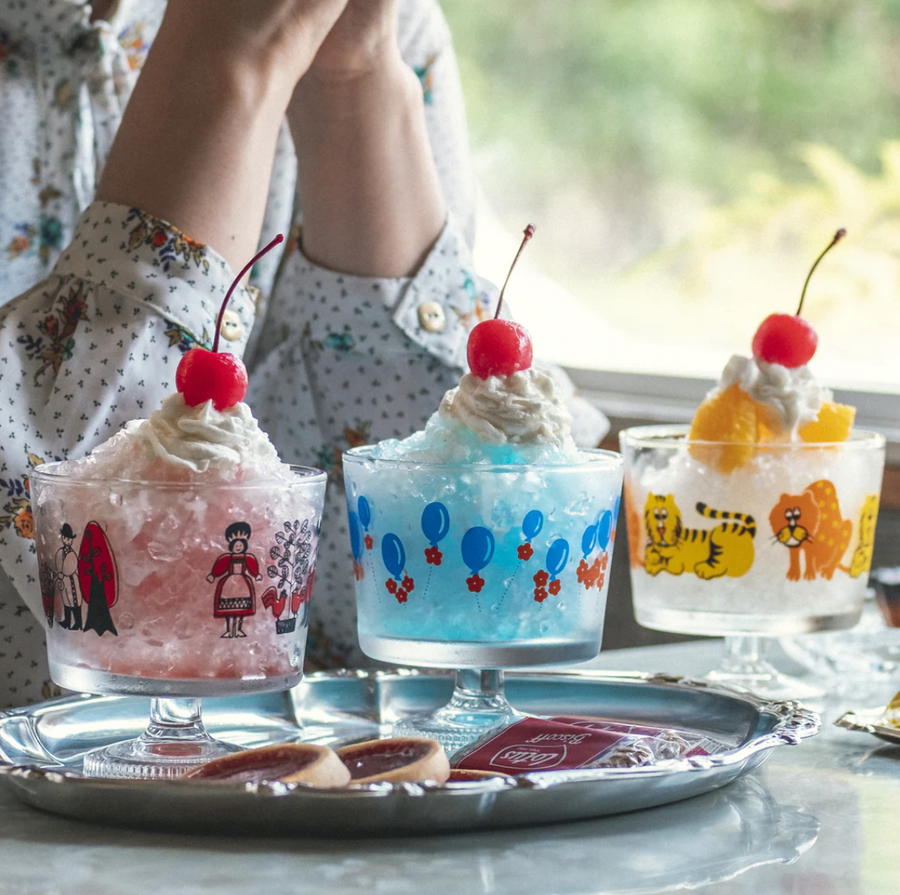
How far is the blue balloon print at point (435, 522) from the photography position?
0.72 meters

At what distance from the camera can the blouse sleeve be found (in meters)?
0.86

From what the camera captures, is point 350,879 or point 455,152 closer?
point 350,879

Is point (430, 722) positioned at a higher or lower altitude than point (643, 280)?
lower

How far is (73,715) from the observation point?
77 centimetres

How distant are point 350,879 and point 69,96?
935mm

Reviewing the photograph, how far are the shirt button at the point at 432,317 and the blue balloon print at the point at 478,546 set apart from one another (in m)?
0.44

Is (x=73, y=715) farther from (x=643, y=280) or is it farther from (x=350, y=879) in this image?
(x=643, y=280)

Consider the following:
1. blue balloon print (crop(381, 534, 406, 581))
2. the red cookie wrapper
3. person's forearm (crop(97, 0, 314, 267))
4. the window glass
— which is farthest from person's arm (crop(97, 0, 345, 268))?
the window glass

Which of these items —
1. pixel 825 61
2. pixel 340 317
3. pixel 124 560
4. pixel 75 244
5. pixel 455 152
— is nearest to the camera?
pixel 124 560

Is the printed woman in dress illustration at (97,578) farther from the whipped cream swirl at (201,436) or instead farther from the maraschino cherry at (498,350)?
the maraschino cherry at (498,350)

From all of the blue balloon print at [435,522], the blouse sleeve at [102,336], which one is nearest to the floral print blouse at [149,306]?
the blouse sleeve at [102,336]

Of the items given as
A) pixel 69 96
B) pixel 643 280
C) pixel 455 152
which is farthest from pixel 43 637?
pixel 643 280

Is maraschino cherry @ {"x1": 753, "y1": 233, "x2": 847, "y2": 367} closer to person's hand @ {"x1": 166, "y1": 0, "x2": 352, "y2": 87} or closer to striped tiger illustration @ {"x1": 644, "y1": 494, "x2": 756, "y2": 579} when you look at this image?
striped tiger illustration @ {"x1": 644, "y1": 494, "x2": 756, "y2": 579}

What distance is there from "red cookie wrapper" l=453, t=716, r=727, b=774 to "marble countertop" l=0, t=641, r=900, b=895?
4cm
